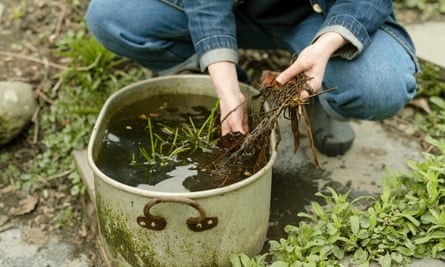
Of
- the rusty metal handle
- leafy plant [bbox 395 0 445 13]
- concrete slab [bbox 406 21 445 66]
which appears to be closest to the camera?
the rusty metal handle

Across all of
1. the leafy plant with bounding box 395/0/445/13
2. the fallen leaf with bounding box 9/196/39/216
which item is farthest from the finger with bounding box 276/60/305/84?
the leafy plant with bounding box 395/0/445/13

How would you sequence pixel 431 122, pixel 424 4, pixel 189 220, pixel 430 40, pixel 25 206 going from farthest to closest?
pixel 424 4 < pixel 430 40 < pixel 431 122 < pixel 25 206 < pixel 189 220

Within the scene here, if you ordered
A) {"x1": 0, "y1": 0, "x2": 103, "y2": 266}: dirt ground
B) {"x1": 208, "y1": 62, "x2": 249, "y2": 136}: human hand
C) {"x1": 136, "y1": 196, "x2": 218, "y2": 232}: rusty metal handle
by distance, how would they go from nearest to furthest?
{"x1": 136, "y1": 196, "x2": 218, "y2": 232}: rusty metal handle
{"x1": 208, "y1": 62, "x2": 249, "y2": 136}: human hand
{"x1": 0, "y1": 0, "x2": 103, "y2": 266}: dirt ground

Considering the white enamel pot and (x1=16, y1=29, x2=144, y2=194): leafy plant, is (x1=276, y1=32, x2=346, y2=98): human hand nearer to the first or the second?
the white enamel pot

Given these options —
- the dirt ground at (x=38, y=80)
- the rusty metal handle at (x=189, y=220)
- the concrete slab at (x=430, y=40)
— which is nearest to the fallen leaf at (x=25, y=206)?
the dirt ground at (x=38, y=80)

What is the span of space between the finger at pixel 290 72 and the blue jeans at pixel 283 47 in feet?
0.94

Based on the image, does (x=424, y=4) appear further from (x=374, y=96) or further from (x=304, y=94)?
(x=304, y=94)

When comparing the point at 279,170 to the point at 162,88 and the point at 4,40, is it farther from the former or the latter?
the point at 4,40

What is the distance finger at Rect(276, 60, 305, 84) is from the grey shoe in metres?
0.59

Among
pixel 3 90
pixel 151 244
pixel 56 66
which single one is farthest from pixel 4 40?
pixel 151 244

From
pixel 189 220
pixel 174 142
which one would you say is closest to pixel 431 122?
pixel 174 142

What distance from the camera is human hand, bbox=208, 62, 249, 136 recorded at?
192 cm

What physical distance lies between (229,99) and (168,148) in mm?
270

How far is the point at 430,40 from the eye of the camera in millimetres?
2945
